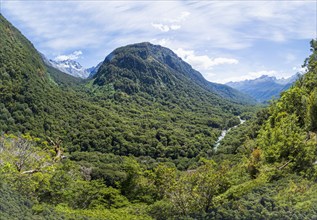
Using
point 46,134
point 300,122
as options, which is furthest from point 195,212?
point 46,134

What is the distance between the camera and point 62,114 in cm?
12631

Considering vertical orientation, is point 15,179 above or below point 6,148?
below

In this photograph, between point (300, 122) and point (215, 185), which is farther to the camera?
point (300, 122)

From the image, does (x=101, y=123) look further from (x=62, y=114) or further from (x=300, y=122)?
(x=300, y=122)

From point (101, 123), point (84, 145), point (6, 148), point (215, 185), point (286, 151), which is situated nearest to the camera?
point (215, 185)

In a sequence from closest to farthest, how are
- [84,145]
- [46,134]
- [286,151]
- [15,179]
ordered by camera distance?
[15,179], [286,151], [46,134], [84,145]

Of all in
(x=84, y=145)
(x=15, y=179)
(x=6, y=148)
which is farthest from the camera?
(x=84, y=145)

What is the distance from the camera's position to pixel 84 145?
375 feet

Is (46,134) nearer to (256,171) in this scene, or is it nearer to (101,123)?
(101,123)

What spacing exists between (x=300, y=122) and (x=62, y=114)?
109367 mm

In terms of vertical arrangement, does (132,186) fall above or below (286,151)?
below

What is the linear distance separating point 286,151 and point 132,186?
20.8 metres

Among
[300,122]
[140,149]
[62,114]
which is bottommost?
[140,149]

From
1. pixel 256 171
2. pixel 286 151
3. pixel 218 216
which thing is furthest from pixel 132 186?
pixel 218 216
